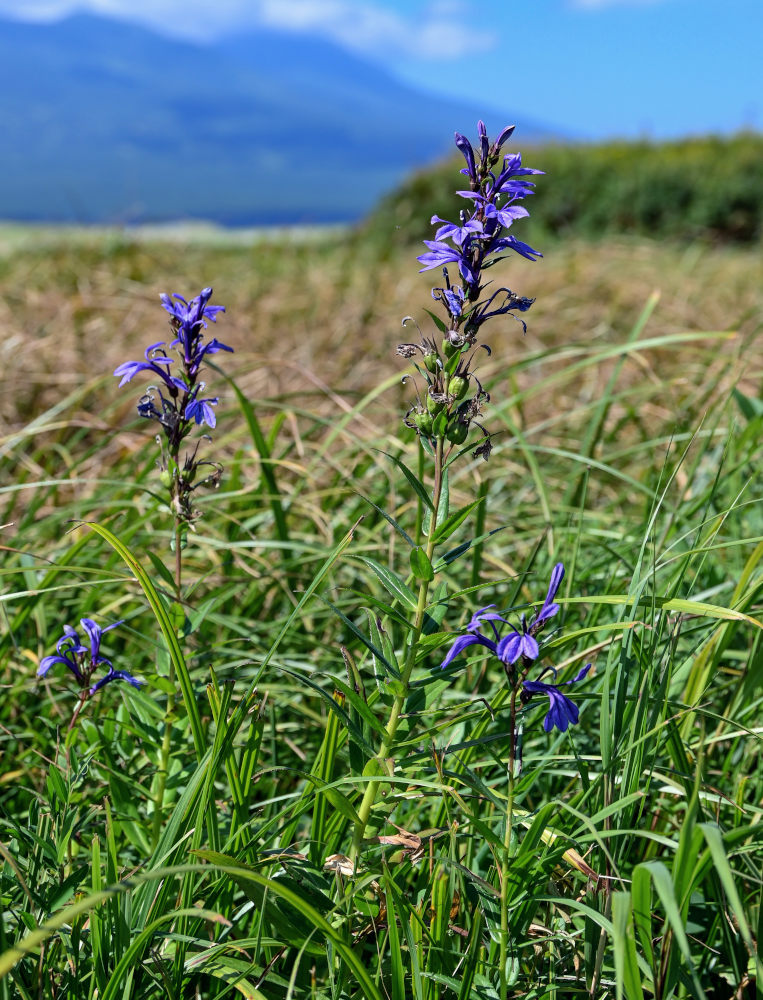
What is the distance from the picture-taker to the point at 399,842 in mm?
1308

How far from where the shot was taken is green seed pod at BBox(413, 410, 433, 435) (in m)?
1.25

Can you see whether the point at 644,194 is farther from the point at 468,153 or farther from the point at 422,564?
the point at 422,564

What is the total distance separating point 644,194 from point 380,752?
16.3 m

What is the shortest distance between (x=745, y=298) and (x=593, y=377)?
290cm

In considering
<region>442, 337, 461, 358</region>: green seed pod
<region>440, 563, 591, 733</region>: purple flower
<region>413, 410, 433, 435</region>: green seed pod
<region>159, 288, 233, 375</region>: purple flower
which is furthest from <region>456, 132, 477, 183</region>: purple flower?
<region>440, 563, 591, 733</region>: purple flower

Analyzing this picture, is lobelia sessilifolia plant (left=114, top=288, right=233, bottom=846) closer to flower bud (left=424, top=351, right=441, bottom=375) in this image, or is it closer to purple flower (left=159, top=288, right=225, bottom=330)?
purple flower (left=159, top=288, right=225, bottom=330)

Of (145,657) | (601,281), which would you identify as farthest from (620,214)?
(145,657)

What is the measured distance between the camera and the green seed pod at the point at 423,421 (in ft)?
4.09

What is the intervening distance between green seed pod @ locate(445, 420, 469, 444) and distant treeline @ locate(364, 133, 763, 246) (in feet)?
46.5

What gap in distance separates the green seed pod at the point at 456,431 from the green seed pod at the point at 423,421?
3cm

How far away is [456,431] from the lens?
123 centimetres

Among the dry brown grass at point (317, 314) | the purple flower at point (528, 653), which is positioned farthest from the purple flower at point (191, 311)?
the dry brown grass at point (317, 314)

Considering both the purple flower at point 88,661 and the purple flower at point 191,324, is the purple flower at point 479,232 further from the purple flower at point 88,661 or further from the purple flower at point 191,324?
the purple flower at point 88,661

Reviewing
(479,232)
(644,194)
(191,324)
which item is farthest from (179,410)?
(644,194)
